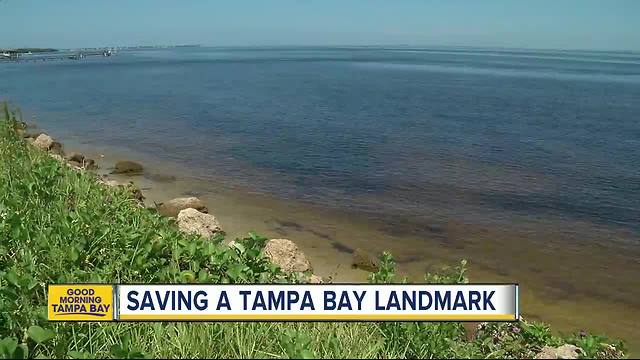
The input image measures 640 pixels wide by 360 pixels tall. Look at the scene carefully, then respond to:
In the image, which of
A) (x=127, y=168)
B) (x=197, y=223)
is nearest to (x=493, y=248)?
(x=197, y=223)

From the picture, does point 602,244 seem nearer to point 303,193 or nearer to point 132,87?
point 303,193

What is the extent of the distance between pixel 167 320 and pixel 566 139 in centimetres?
2984

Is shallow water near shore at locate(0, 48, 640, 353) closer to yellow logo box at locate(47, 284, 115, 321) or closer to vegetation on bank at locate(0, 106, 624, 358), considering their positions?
vegetation on bank at locate(0, 106, 624, 358)

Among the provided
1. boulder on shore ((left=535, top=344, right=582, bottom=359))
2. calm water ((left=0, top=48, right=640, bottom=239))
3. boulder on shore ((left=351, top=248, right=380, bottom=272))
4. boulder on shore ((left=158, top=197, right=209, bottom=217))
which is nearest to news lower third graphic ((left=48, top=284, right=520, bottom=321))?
boulder on shore ((left=535, top=344, right=582, bottom=359))

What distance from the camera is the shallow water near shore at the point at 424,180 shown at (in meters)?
13.0

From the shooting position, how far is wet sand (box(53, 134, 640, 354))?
11.0m

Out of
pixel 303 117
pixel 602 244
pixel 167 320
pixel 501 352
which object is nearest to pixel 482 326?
pixel 501 352

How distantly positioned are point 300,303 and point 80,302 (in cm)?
285

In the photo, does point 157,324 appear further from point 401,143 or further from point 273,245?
point 401,143

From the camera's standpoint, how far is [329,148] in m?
28.0

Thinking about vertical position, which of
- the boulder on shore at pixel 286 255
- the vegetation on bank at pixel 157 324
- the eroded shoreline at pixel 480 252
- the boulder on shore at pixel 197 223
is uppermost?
the vegetation on bank at pixel 157 324

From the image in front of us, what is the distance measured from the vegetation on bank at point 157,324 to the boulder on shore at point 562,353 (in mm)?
118

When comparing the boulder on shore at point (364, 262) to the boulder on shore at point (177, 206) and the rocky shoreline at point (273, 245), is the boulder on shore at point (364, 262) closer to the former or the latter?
the rocky shoreline at point (273, 245)

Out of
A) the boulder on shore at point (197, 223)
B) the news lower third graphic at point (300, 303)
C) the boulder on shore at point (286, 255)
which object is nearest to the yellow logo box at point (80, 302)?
the news lower third graphic at point (300, 303)
